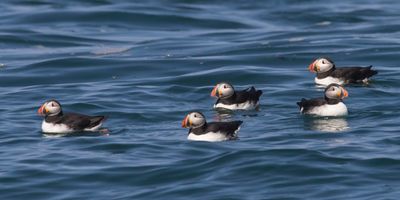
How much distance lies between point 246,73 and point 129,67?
3.74 meters

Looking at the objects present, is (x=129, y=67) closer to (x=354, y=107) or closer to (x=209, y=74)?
(x=209, y=74)

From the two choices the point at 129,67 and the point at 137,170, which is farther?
the point at 129,67

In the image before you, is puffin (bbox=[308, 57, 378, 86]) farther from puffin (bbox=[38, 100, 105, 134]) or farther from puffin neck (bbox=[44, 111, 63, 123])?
puffin neck (bbox=[44, 111, 63, 123])

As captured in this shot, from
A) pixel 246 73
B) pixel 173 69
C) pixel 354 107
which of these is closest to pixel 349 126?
pixel 354 107

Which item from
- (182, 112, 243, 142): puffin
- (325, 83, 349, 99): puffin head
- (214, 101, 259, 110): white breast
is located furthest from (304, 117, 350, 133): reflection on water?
(182, 112, 243, 142): puffin

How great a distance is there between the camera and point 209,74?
30.4 meters

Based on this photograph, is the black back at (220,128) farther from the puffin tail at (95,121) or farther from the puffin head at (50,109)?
the puffin head at (50,109)

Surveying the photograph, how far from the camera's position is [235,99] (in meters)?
24.7

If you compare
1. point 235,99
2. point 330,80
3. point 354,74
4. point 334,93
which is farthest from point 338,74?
point 334,93

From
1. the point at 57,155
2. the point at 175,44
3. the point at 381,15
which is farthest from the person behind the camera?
the point at 381,15

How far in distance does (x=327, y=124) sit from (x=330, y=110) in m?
0.53

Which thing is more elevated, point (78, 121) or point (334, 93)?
point (334, 93)

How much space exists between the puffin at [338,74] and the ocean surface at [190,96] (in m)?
0.33

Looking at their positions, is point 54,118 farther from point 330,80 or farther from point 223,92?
point 330,80
